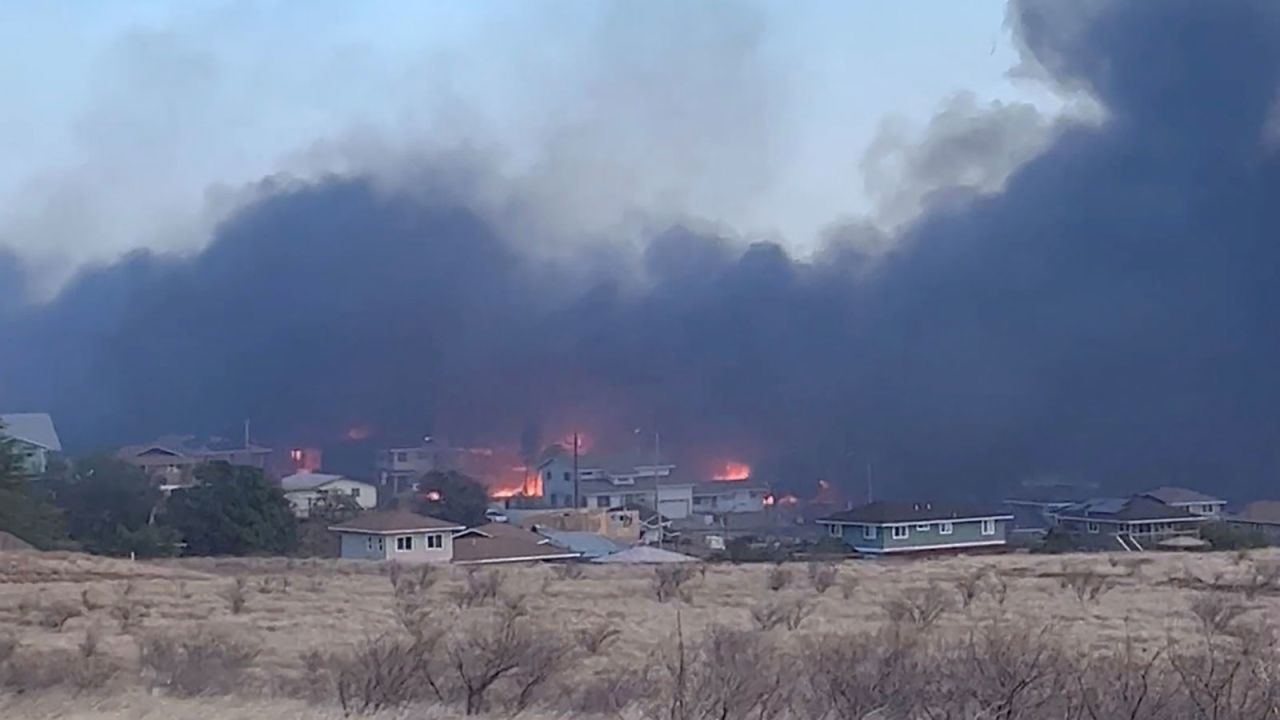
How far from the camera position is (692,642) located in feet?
42.6

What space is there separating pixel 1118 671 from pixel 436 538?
24.8 metres

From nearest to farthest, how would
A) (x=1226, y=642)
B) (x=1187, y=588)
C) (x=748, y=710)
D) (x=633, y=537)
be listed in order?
(x=748, y=710) → (x=1226, y=642) → (x=1187, y=588) → (x=633, y=537)

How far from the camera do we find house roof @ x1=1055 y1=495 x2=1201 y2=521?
42.5m

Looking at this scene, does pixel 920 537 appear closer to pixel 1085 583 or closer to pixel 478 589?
pixel 1085 583

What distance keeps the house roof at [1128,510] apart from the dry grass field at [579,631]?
16.5m

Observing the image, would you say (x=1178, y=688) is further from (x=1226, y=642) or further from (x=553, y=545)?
(x=553, y=545)

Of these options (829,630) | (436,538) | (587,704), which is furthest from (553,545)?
(587,704)

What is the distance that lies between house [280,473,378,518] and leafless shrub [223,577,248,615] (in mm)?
25014

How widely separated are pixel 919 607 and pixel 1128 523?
1074 inches

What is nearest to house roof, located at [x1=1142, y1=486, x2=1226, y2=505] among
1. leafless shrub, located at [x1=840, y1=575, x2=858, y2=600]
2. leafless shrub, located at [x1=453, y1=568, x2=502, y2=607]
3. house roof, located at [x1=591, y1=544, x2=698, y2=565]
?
house roof, located at [x1=591, y1=544, x2=698, y2=565]

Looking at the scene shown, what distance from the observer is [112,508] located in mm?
41875

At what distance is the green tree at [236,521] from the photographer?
34594mm

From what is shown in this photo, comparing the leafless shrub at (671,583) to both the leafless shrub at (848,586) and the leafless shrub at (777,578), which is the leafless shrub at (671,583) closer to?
the leafless shrub at (777,578)

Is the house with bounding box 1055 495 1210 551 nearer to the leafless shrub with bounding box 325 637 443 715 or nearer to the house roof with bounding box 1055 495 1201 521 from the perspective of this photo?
the house roof with bounding box 1055 495 1201 521
